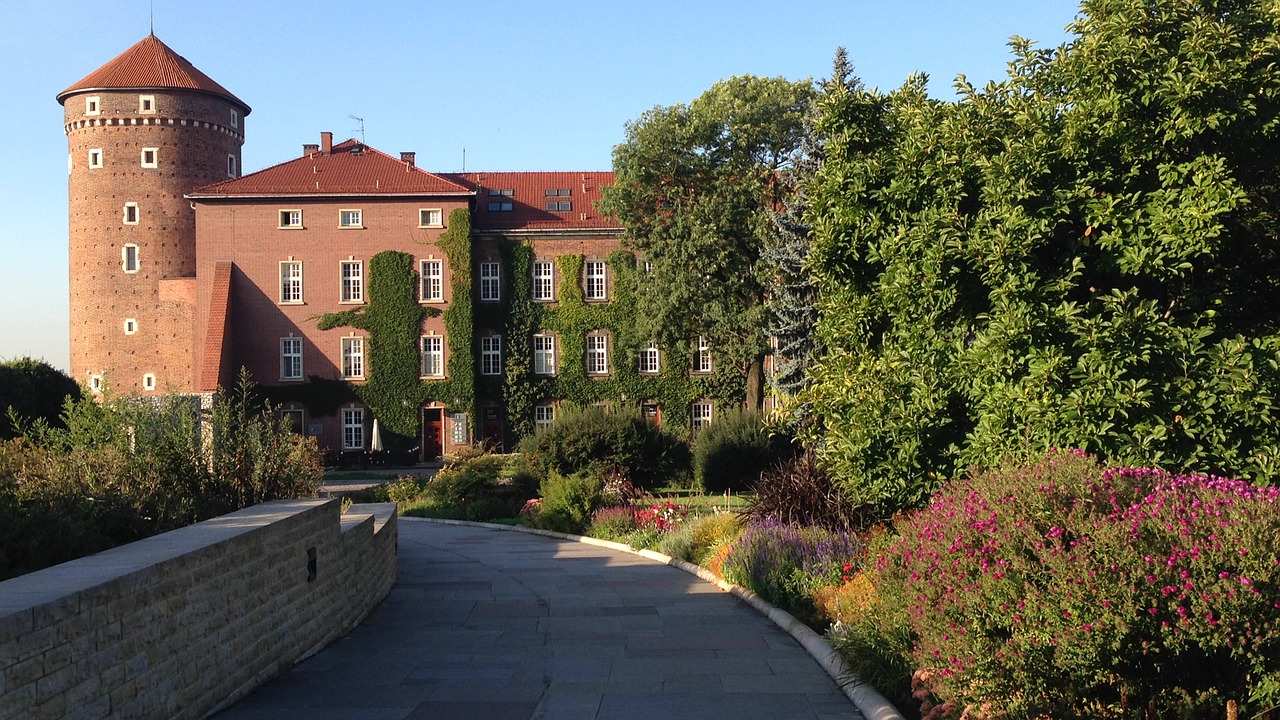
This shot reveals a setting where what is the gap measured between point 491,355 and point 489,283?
3.36 meters

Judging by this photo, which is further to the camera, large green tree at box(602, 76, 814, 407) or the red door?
the red door

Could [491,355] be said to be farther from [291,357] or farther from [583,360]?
[291,357]

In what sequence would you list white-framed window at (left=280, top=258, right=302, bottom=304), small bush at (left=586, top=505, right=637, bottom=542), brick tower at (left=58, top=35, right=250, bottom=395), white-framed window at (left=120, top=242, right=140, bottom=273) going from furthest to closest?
white-framed window at (left=120, top=242, right=140, bottom=273), brick tower at (left=58, top=35, right=250, bottom=395), white-framed window at (left=280, top=258, right=302, bottom=304), small bush at (left=586, top=505, right=637, bottom=542)

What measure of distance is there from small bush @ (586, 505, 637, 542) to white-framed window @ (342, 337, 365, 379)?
1225 inches

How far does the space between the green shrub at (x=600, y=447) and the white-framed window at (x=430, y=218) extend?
24.0 m

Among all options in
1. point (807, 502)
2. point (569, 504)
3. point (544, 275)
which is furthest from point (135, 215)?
point (807, 502)

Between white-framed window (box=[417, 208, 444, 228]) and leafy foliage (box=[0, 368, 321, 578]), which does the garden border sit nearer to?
leafy foliage (box=[0, 368, 321, 578])

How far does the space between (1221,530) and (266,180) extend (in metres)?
50.7

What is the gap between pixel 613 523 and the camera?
21.9m

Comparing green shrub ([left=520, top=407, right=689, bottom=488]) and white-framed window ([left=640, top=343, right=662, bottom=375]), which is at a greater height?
white-framed window ([left=640, top=343, right=662, bottom=375])

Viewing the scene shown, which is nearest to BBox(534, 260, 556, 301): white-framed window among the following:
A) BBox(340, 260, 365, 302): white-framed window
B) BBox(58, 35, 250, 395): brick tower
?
BBox(340, 260, 365, 302): white-framed window

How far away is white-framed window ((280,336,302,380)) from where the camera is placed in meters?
51.5

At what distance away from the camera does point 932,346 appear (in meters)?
11.1

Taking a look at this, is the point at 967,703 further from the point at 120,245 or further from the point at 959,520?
the point at 120,245
